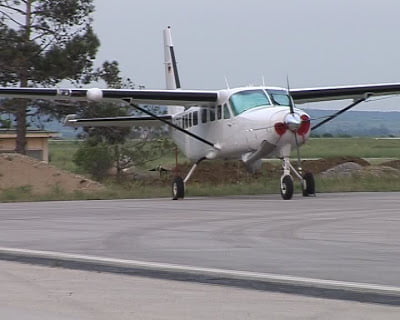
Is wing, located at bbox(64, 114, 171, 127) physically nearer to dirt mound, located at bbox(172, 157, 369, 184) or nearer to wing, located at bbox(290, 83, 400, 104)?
wing, located at bbox(290, 83, 400, 104)

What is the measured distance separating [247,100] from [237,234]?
40.8 ft

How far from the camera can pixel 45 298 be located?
9.58 meters

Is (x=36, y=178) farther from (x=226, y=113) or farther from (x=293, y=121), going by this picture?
(x=293, y=121)

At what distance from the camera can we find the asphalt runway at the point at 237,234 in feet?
39.3

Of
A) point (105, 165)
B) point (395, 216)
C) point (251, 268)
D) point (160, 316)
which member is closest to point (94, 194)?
point (395, 216)

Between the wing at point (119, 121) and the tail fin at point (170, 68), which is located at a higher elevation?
the tail fin at point (170, 68)

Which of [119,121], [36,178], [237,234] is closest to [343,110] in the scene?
[119,121]

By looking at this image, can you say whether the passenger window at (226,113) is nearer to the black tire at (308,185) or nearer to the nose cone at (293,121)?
the black tire at (308,185)

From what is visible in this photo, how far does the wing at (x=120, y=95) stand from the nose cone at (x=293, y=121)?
3930 mm

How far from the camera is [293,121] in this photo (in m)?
25.7

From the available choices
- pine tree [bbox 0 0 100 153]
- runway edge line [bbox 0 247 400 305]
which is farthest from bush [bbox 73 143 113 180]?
runway edge line [bbox 0 247 400 305]

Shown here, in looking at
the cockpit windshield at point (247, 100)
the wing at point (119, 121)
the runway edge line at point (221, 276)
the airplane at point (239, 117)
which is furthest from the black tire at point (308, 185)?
the runway edge line at point (221, 276)

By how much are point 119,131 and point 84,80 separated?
4.17 meters

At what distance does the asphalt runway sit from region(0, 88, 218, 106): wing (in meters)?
4.96
